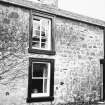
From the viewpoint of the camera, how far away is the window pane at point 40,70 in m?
12.0

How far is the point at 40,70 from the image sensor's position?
40.1 feet

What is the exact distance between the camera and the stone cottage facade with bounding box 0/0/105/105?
36.1 feet

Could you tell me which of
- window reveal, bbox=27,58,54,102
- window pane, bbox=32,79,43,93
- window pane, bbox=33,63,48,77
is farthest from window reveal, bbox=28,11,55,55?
window pane, bbox=32,79,43,93

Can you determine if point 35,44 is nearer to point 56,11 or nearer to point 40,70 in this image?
point 40,70

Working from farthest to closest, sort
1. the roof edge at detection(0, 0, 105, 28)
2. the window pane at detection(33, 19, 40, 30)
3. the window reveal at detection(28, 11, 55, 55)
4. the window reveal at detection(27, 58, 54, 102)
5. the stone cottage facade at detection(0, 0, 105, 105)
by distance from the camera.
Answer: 1. the window pane at detection(33, 19, 40, 30)
2. the window reveal at detection(28, 11, 55, 55)
3. the window reveal at detection(27, 58, 54, 102)
4. the roof edge at detection(0, 0, 105, 28)
5. the stone cottage facade at detection(0, 0, 105, 105)

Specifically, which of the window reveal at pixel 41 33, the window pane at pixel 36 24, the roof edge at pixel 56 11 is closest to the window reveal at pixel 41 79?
the window reveal at pixel 41 33

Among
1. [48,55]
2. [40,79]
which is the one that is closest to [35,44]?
[48,55]

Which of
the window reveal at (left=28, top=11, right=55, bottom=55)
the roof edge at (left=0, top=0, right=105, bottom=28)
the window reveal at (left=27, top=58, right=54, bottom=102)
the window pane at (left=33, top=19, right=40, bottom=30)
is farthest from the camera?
the window pane at (left=33, top=19, right=40, bottom=30)

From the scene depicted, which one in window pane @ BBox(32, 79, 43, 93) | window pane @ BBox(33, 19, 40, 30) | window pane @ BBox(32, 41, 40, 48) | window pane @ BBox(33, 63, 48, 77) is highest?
window pane @ BBox(33, 19, 40, 30)

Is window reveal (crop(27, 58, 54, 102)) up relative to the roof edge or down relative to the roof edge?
down

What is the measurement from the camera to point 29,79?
11.5m

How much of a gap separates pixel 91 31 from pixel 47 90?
4.61 m

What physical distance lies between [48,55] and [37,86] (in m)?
1.60

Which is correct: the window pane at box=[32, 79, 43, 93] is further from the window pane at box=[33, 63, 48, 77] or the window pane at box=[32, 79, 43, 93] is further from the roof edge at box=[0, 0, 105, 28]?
the roof edge at box=[0, 0, 105, 28]
